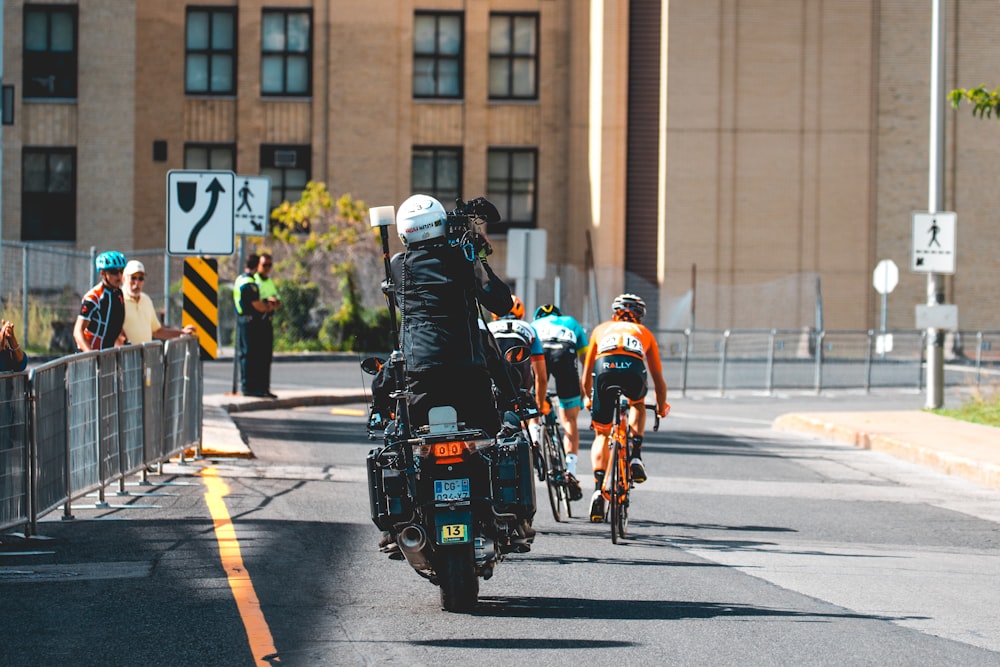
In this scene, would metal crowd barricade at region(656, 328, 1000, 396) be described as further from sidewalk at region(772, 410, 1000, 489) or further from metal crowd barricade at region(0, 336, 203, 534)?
metal crowd barricade at region(0, 336, 203, 534)

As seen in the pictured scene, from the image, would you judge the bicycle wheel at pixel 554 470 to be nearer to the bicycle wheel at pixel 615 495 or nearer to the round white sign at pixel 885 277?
the bicycle wheel at pixel 615 495

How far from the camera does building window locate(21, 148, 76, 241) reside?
143ft

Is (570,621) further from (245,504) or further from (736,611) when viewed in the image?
(245,504)

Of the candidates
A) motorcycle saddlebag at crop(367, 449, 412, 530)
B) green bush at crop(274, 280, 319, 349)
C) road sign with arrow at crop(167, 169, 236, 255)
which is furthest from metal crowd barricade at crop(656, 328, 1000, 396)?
motorcycle saddlebag at crop(367, 449, 412, 530)

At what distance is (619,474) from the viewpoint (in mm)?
11789

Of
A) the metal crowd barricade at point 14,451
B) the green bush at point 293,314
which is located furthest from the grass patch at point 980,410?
the green bush at point 293,314


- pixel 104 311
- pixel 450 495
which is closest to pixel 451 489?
pixel 450 495

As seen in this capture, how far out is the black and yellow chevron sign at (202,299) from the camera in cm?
1858

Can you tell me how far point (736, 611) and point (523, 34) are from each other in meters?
37.1

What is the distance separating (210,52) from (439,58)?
6087 millimetres

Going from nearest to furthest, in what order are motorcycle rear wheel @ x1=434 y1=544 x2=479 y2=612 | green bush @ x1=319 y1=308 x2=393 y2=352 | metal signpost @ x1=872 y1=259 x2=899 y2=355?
motorcycle rear wheel @ x1=434 y1=544 x2=479 y2=612 < green bush @ x1=319 y1=308 x2=393 y2=352 < metal signpost @ x1=872 y1=259 x2=899 y2=355

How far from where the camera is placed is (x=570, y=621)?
8.51 metres

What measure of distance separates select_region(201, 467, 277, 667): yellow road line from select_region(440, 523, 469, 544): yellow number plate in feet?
3.21

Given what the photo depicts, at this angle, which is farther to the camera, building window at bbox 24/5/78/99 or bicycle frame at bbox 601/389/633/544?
building window at bbox 24/5/78/99
